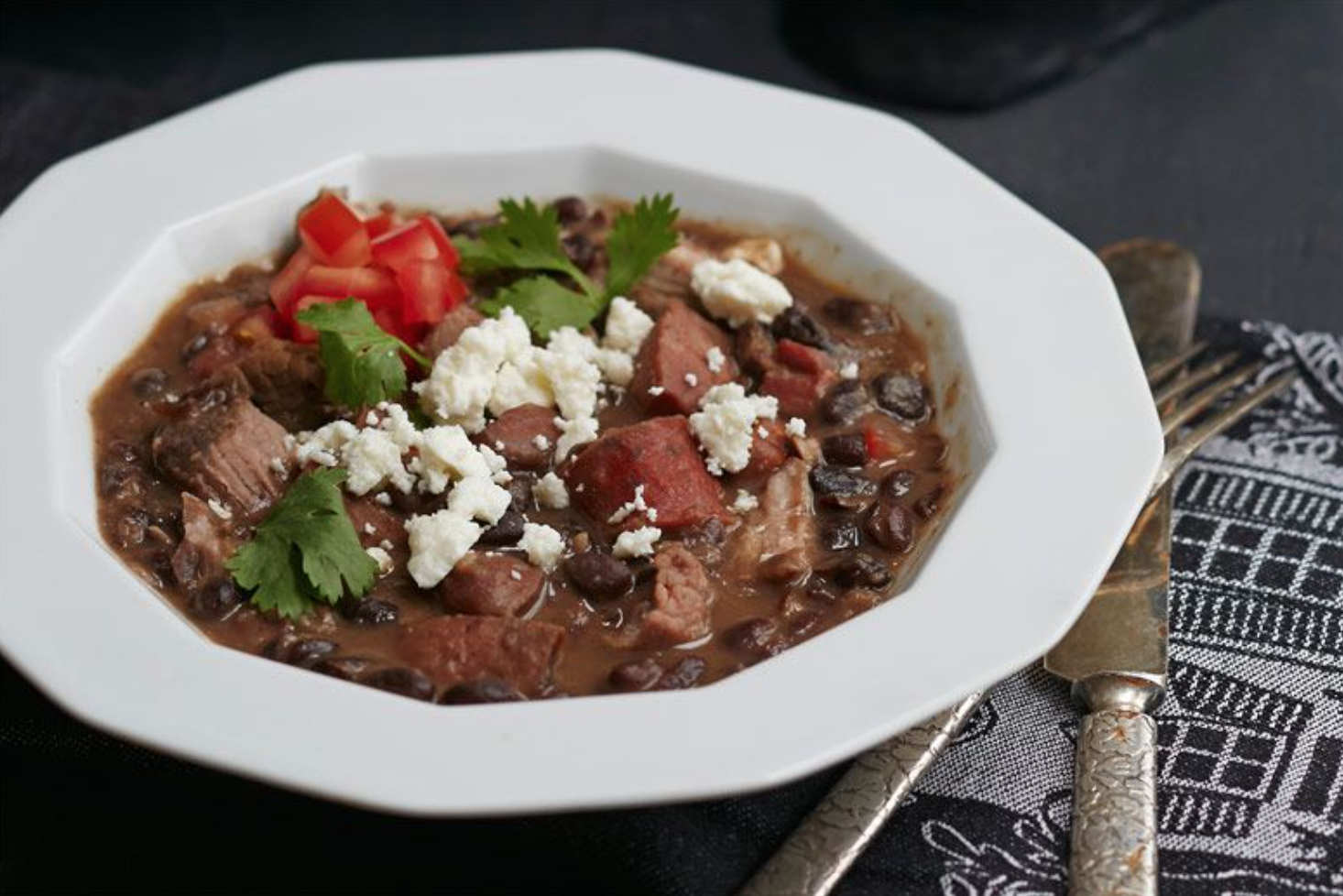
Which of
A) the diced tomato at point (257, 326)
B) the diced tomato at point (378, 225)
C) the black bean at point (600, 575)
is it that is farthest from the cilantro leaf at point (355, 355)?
the black bean at point (600, 575)

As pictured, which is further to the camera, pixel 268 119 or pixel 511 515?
pixel 268 119

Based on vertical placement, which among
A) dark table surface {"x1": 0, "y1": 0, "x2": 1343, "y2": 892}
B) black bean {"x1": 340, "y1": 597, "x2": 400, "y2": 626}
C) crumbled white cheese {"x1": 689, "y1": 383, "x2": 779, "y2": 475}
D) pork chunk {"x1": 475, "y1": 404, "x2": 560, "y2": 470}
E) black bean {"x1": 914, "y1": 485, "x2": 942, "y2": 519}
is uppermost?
crumbled white cheese {"x1": 689, "y1": 383, "x2": 779, "y2": 475}

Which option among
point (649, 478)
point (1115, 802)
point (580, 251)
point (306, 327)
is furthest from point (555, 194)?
point (1115, 802)

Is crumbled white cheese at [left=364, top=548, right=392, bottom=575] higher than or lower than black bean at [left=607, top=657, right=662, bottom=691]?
lower

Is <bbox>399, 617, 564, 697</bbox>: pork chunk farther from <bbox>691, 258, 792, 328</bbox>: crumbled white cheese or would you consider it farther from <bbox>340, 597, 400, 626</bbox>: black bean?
<bbox>691, 258, 792, 328</bbox>: crumbled white cheese

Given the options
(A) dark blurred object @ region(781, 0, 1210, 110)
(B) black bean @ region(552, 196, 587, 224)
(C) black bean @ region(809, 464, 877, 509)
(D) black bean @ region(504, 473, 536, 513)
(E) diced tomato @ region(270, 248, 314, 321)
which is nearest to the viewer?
(D) black bean @ region(504, 473, 536, 513)

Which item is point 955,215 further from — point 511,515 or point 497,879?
point 497,879

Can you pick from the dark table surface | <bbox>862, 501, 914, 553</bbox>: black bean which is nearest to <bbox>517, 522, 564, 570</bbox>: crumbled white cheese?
<bbox>862, 501, 914, 553</bbox>: black bean

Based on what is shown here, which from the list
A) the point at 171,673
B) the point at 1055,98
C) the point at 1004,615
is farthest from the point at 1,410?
the point at 1055,98
